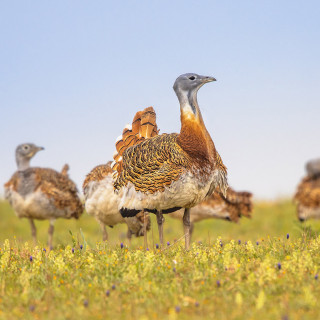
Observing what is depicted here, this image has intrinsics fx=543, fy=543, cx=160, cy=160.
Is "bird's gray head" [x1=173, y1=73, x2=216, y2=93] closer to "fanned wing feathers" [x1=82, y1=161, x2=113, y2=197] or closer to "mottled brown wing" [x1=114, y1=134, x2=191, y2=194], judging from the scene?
"mottled brown wing" [x1=114, y1=134, x2=191, y2=194]

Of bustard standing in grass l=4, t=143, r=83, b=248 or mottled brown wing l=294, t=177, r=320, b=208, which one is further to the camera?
mottled brown wing l=294, t=177, r=320, b=208

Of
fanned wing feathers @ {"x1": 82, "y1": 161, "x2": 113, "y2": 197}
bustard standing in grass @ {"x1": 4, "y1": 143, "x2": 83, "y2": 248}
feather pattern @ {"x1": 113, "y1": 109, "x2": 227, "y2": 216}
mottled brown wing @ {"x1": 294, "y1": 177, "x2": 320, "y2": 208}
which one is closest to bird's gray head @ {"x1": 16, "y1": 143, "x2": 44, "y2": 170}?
bustard standing in grass @ {"x1": 4, "y1": 143, "x2": 83, "y2": 248}

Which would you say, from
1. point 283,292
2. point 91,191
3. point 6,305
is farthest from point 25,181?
point 283,292

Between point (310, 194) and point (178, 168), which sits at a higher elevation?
point (310, 194)

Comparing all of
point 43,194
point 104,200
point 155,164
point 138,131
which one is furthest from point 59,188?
point 155,164

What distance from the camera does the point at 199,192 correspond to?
24.2ft

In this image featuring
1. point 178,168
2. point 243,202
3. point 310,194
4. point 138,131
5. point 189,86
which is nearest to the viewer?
point 178,168

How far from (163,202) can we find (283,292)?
99.4 inches

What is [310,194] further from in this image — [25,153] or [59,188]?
[25,153]

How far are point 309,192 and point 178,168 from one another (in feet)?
31.4

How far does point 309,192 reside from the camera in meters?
15.9

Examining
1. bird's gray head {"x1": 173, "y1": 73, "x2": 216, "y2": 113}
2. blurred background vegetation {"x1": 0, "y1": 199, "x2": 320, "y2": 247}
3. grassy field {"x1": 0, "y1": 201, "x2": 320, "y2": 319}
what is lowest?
grassy field {"x1": 0, "y1": 201, "x2": 320, "y2": 319}

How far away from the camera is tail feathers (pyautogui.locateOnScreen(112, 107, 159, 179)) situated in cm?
909

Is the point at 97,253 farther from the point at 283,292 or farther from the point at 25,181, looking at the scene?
the point at 25,181
